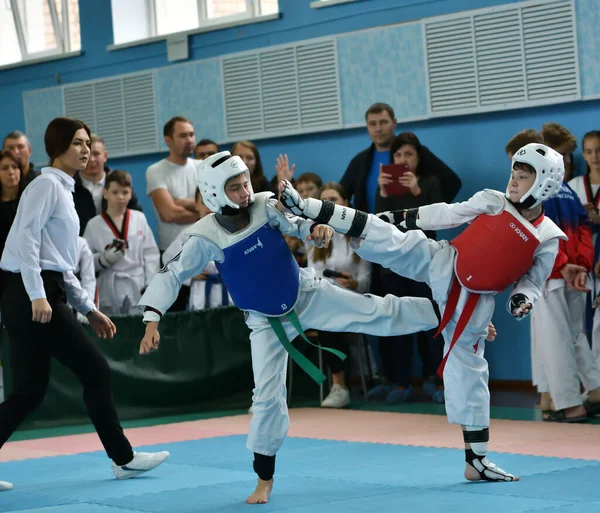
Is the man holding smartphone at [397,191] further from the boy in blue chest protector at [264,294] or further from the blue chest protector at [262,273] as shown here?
the blue chest protector at [262,273]

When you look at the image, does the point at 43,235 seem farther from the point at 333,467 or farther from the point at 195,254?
the point at 333,467

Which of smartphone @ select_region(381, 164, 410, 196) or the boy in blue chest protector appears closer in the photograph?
the boy in blue chest protector

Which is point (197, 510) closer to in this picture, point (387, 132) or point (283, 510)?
point (283, 510)

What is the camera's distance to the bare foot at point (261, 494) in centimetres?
455

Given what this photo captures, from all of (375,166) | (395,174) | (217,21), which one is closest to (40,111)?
(217,21)

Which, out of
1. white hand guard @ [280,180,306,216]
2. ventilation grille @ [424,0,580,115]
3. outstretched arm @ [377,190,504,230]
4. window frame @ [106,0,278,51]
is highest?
window frame @ [106,0,278,51]

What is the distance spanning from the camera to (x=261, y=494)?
15.0ft

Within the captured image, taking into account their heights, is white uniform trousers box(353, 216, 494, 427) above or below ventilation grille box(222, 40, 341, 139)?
below

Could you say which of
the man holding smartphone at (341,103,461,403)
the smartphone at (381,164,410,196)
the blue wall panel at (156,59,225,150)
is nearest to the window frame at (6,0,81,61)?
the blue wall panel at (156,59,225,150)

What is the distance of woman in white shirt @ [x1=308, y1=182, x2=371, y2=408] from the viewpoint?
7801 millimetres

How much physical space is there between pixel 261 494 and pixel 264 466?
123 millimetres

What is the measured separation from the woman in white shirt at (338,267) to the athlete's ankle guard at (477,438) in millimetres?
3128

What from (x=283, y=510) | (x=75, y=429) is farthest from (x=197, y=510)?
(x=75, y=429)

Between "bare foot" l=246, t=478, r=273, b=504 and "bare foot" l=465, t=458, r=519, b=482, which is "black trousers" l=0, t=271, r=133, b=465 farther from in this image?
"bare foot" l=465, t=458, r=519, b=482
